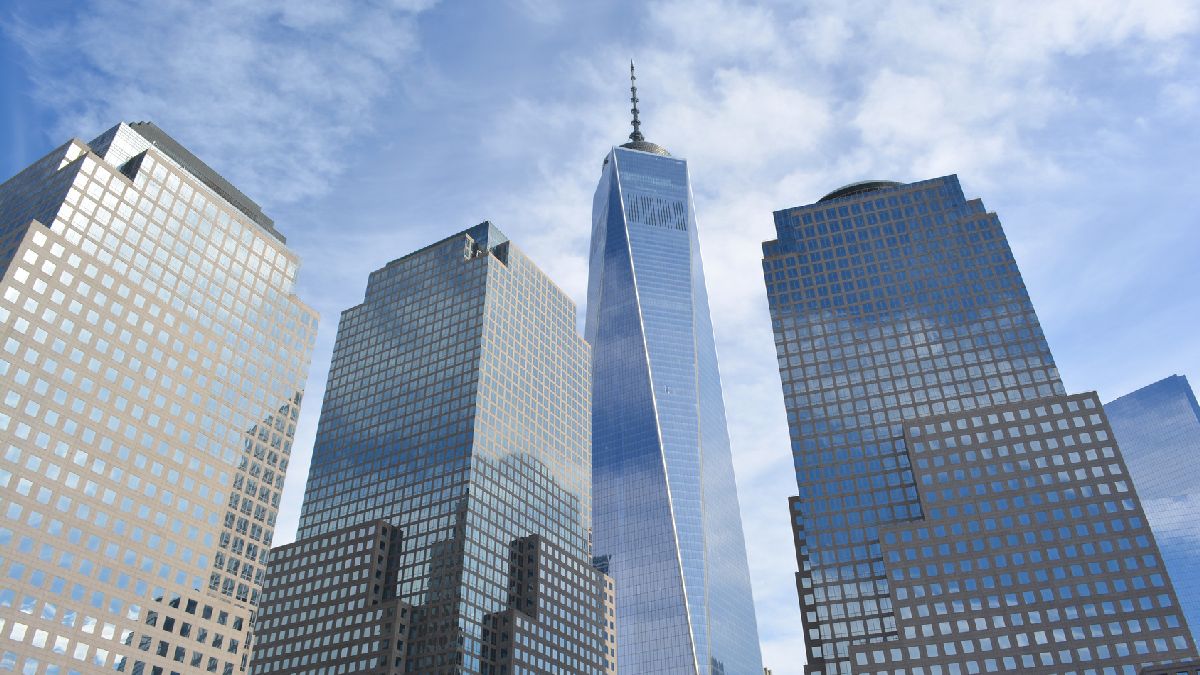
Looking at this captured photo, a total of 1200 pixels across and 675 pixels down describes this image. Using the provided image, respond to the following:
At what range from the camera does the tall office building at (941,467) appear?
124 m

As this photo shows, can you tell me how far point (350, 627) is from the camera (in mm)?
165125

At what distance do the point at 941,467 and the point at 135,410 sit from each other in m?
113

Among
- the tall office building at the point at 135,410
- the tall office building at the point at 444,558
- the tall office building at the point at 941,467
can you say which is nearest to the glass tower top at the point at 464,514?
the tall office building at the point at 444,558

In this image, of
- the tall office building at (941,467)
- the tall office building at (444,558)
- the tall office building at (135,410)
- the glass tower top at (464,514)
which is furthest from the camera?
the glass tower top at (464,514)

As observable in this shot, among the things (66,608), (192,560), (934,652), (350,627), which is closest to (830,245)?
(934,652)

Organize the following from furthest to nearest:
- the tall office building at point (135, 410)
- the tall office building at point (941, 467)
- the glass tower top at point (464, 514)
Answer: the glass tower top at point (464, 514), the tall office building at point (941, 467), the tall office building at point (135, 410)

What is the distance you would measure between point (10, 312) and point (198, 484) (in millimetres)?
29564

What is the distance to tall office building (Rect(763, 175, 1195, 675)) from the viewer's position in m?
124

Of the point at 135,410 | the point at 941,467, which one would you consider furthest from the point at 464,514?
the point at 941,467

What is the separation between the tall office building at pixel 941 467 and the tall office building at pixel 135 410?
288 ft

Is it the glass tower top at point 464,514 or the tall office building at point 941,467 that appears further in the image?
the glass tower top at point 464,514

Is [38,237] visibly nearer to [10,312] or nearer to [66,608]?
[10,312]

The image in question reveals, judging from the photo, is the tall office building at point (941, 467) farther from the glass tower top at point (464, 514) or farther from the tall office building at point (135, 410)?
the tall office building at point (135, 410)

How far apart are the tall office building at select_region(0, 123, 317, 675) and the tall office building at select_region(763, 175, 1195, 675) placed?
8783 centimetres
